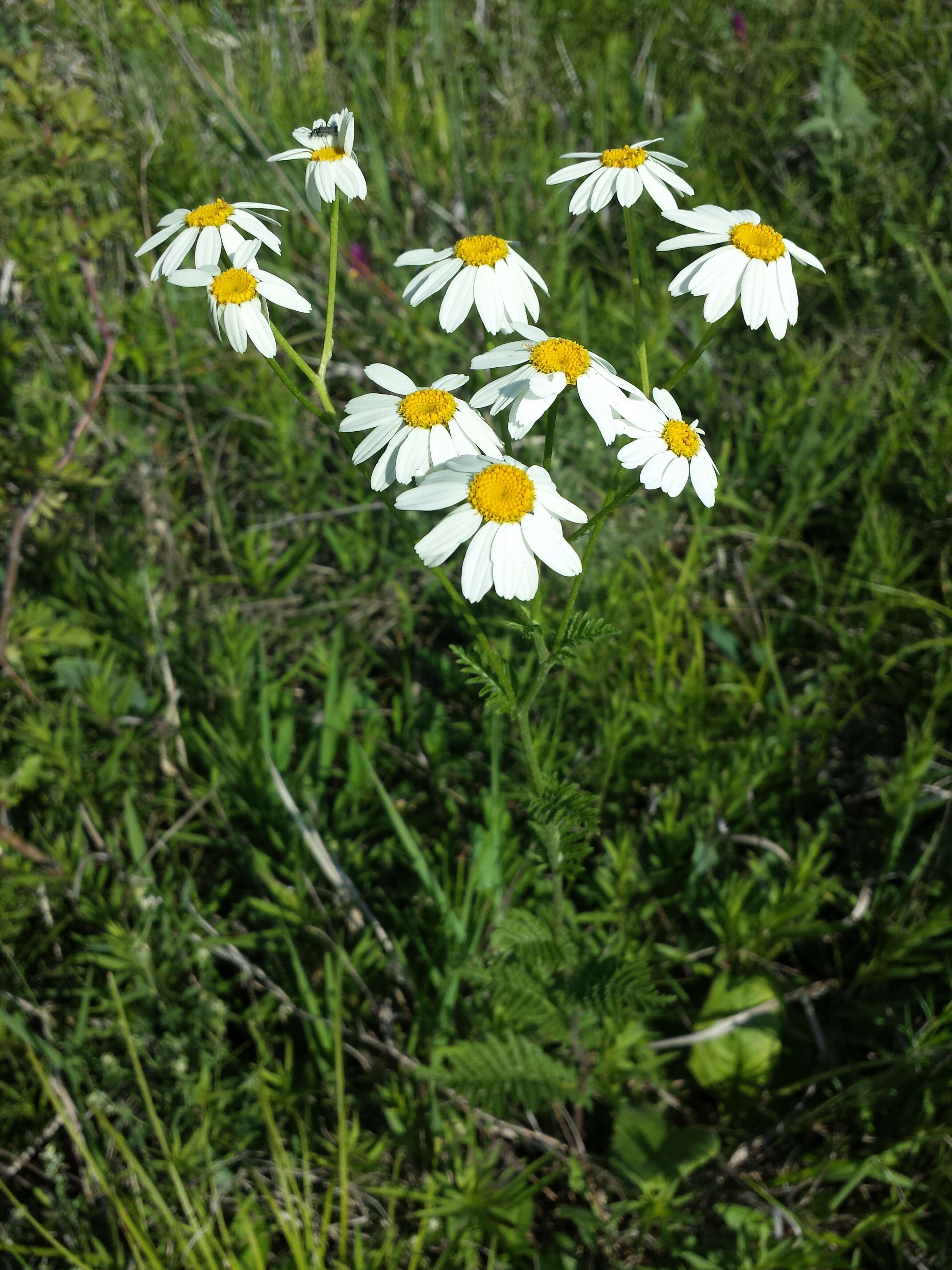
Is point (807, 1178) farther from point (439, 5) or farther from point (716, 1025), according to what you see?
point (439, 5)

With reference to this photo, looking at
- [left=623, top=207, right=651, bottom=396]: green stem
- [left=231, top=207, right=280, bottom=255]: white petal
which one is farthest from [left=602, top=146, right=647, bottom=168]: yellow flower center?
[left=231, top=207, right=280, bottom=255]: white petal

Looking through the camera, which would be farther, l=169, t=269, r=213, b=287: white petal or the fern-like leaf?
the fern-like leaf

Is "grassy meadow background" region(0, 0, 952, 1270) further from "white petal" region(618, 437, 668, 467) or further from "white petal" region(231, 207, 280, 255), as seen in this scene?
"white petal" region(231, 207, 280, 255)

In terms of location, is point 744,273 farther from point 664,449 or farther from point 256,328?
point 256,328

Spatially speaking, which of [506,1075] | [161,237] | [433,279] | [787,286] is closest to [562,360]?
[433,279]

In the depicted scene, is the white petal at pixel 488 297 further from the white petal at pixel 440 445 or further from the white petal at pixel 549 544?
the white petal at pixel 549 544

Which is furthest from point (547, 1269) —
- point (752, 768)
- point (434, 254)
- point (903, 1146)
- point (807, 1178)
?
point (434, 254)

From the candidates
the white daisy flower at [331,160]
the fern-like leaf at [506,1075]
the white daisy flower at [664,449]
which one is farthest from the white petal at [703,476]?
the fern-like leaf at [506,1075]
